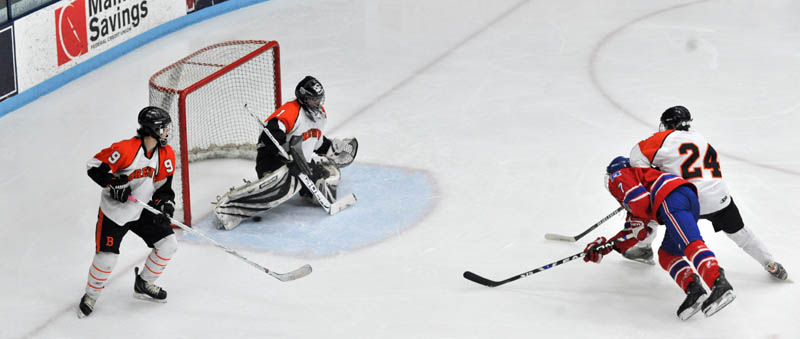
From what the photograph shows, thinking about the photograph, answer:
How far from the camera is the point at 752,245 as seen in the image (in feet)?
16.1

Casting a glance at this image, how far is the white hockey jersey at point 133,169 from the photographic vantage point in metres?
4.45

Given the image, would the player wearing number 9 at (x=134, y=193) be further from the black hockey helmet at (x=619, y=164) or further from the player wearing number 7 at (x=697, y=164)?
the player wearing number 7 at (x=697, y=164)

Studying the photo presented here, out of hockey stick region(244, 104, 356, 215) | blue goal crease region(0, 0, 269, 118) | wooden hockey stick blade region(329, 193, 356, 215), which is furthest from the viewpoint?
blue goal crease region(0, 0, 269, 118)

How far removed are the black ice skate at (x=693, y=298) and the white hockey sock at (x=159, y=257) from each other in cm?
227

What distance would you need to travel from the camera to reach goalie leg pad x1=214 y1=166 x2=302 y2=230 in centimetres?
556

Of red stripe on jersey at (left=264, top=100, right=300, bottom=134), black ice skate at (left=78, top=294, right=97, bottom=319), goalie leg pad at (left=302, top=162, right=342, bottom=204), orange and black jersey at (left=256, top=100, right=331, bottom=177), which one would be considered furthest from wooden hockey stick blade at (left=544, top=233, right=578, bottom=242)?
black ice skate at (left=78, top=294, right=97, bottom=319)

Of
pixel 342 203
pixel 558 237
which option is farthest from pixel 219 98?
pixel 558 237

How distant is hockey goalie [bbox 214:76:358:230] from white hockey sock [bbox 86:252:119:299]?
1.03 metres

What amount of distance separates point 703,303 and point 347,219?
209 centimetres

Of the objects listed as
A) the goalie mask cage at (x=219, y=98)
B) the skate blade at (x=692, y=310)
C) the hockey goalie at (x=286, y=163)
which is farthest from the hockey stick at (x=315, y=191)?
the skate blade at (x=692, y=310)

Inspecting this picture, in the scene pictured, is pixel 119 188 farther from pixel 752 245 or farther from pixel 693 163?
pixel 752 245

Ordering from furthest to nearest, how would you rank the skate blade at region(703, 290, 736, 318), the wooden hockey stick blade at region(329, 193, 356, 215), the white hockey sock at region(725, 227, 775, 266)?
the wooden hockey stick blade at region(329, 193, 356, 215) → the white hockey sock at region(725, 227, 775, 266) → the skate blade at region(703, 290, 736, 318)

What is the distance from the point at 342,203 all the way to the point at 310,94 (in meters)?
0.70

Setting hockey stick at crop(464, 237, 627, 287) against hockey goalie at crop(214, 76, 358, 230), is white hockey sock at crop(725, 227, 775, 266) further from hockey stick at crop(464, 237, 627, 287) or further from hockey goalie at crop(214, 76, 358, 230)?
hockey goalie at crop(214, 76, 358, 230)
